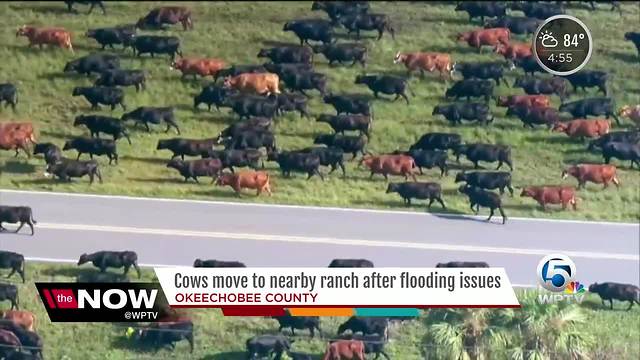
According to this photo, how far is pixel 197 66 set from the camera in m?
53.9

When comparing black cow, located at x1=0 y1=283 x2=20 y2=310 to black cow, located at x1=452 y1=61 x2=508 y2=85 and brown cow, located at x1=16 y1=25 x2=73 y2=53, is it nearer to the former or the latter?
brown cow, located at x1=16 y1=25 x2=73 y2=53

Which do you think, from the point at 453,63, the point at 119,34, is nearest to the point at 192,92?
the point at 119,34

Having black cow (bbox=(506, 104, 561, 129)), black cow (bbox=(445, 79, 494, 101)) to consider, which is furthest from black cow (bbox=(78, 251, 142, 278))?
black cow (bbox=(506, 104, 561, 129))

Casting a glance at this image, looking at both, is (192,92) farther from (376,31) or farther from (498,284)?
(498,284)

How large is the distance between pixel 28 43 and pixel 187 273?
17502 millimetres

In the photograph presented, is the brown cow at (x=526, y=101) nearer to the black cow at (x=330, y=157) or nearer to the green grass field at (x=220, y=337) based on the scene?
the black cow at (x=330, y=157)

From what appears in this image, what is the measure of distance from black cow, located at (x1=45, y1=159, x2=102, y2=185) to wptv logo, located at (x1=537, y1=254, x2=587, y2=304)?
12.0 metres

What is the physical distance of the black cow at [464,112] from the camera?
2025 inches

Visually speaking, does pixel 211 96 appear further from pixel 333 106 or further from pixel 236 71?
pixel 333 106

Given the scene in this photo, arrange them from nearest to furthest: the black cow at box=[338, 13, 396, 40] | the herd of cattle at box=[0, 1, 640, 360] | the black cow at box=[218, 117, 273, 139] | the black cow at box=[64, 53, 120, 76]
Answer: the herd of cattle at box=[0, 1, 640, 360] < the black cow at box=[218, 117, 273, 139] < the black cow at box=[64, 53, 120, 76] < the black cow at box=[338, 13, 396, 40]

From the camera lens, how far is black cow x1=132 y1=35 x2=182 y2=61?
180ft

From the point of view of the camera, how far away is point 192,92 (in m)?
53.2

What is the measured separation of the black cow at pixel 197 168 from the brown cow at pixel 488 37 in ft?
34.5

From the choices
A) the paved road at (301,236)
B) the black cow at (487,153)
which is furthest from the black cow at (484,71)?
the paved road at (301,236)
